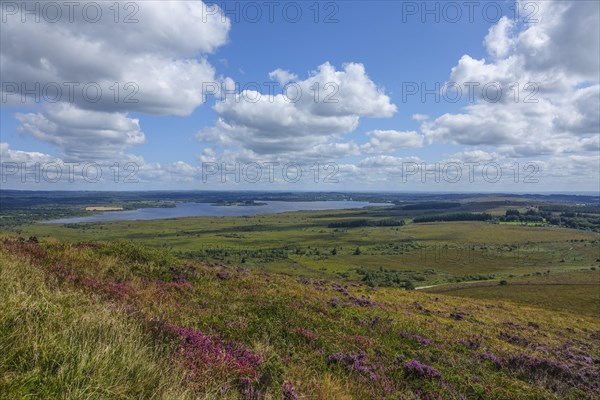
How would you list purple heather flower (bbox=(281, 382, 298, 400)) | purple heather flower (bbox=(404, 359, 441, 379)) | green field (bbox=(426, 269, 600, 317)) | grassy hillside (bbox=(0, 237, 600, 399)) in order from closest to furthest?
grassy hillside (bbox=(0, 237, 600, 399)) < purple heather flower (bbox=(281, 382, 298, 400)) < purple heather flower (bbox=(404, 359, 441, 379)) < green field (bbox=(426, 269, 600, 317))

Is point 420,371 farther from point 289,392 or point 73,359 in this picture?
point 73,359

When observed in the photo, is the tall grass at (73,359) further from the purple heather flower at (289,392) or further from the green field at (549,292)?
the green field at (549,292)

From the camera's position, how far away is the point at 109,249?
21.1 m

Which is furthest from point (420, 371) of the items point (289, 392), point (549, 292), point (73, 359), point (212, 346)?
point (549, 292)

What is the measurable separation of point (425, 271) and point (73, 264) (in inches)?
5265

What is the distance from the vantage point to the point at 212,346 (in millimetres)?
8367

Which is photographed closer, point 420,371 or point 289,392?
point 289,392

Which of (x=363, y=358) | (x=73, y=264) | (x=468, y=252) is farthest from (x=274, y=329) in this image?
(x=468, y=252)

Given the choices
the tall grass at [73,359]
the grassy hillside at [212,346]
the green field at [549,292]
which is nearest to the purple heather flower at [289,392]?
the grassy hillside at [212,346]

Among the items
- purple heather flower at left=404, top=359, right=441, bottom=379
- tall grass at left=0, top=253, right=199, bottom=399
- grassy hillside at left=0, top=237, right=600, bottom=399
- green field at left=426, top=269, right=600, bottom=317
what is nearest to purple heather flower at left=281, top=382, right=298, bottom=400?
grassy hillside at left=0, top=237, right=600, bottom=399

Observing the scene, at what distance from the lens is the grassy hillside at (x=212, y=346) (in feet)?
17.6

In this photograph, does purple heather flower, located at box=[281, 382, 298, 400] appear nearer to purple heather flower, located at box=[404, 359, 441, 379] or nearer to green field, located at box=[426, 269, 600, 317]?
purple heather flower, located at box=[404, 359, 441, 379]

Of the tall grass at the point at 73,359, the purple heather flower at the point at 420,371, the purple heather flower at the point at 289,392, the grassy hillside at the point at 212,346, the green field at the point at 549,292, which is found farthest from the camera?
the green field at the point at 549,292

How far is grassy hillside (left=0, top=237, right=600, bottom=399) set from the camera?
5.35 metres
